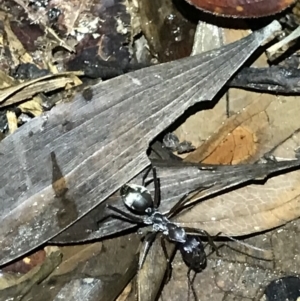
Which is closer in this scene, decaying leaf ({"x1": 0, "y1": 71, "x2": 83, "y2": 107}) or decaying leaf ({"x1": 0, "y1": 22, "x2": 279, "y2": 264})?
decaying leaf ({"x1": 0, "y1": 22, "x2": 279, "y2": 264})

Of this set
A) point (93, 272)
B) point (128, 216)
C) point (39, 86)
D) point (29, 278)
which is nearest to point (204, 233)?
point (128, 216)

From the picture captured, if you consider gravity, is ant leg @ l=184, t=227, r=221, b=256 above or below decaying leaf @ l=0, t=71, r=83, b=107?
below

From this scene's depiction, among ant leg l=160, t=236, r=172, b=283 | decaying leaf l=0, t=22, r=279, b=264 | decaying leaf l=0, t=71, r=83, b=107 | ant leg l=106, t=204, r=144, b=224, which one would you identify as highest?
decaying leaf l=0, t=71, r=83, b=107

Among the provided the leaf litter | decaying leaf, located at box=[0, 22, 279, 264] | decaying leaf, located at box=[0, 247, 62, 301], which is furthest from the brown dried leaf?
decaying leaf, located at box=[0, 247, 62, 301]

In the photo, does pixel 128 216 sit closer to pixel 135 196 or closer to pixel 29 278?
pixel 135 196

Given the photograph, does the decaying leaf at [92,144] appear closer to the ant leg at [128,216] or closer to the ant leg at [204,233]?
the ant leg at [128,216]

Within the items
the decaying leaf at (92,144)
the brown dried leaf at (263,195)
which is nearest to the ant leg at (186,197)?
the brown dried leaf at (263,195)

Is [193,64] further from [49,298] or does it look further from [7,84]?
[49,298]

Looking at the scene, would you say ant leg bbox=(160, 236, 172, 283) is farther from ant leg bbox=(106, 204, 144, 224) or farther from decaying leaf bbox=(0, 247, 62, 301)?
decaying leaf bbox=(0, 247, 62, 301)
